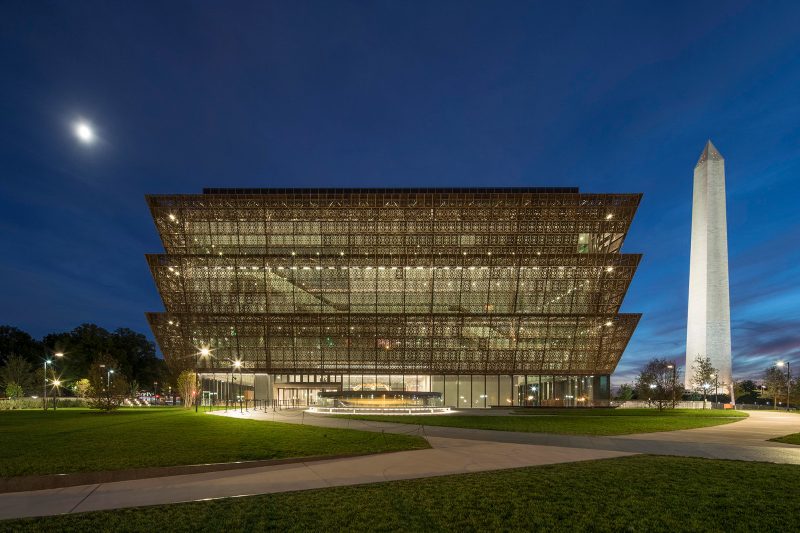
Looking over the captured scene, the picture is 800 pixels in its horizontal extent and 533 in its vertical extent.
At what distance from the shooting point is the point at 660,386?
200 feet

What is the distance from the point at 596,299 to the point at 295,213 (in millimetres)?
43489

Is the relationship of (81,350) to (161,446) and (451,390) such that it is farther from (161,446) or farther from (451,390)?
(161,446)

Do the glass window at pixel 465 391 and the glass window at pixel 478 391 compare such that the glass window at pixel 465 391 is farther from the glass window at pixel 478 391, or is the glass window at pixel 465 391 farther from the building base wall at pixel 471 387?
the glass window at pixel 478 391

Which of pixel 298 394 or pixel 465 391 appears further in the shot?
pixel 298 394

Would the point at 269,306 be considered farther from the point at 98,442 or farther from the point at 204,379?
the point at 98,442

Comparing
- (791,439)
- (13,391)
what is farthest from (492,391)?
(13,391)

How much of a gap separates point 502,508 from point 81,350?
113 m

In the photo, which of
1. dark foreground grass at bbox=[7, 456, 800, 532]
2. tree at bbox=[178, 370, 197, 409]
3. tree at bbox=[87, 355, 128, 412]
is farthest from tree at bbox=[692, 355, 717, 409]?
tree at bbox=[87, 355, 128, 412]

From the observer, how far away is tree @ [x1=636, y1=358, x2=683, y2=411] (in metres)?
61.4

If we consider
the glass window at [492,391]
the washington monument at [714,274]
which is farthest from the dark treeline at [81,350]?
the washington monument at [714,274]

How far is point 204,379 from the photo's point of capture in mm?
73312

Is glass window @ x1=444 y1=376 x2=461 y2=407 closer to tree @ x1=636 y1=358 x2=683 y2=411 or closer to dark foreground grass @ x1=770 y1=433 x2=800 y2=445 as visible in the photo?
tree @ x1=636 y1=358 x2=683 y2=411

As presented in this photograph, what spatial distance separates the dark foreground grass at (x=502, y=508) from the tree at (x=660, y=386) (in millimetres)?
52220

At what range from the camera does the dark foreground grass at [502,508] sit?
9.03 meters
